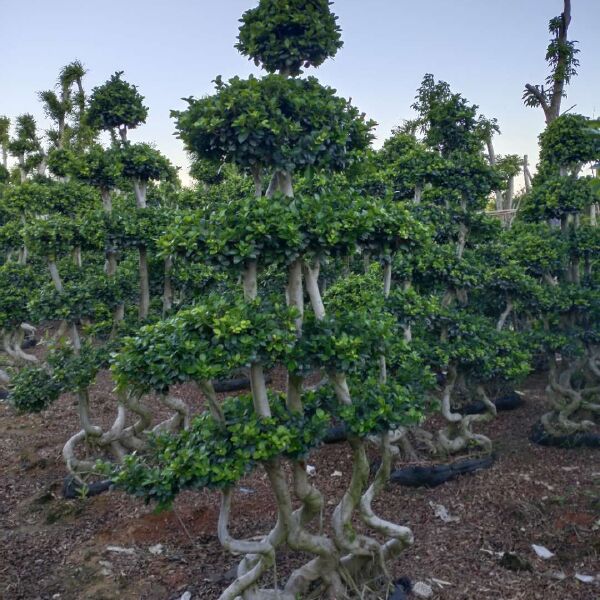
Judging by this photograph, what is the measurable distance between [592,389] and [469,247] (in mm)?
3296

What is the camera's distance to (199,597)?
573 cm

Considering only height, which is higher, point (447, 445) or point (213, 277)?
point (213, 277)

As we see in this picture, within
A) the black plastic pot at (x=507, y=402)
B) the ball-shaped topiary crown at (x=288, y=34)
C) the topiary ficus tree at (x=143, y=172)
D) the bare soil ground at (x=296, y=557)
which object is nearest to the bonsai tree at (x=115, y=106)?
the topiary ficus tree at (x=143, y=172)

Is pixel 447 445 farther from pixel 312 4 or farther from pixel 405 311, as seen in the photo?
pixel 312 4

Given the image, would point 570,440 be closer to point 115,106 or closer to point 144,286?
point 144,286

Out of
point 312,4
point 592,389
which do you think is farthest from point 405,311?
point 592,389

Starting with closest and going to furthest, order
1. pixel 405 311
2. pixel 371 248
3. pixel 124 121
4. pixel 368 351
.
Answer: pixel 368 351
pixel 371 248
pixel 405 311
pixel 124 121

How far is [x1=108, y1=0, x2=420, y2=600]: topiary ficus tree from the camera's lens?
4.69 m

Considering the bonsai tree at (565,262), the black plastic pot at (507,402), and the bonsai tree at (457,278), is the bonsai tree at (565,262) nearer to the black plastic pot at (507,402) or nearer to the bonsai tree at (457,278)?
the bonsai tree at (457,278)

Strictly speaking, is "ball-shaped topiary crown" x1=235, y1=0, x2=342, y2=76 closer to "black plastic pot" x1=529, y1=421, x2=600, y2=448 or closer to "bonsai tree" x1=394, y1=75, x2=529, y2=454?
"bonsai tree" x1=394, y1=75, x2=529, y2=454

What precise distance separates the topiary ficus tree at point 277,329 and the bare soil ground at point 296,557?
3.34ft

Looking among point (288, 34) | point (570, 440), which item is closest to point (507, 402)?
point (570, 440)

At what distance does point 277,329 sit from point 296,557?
3.00 meters

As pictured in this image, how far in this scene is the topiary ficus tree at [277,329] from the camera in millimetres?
4691
